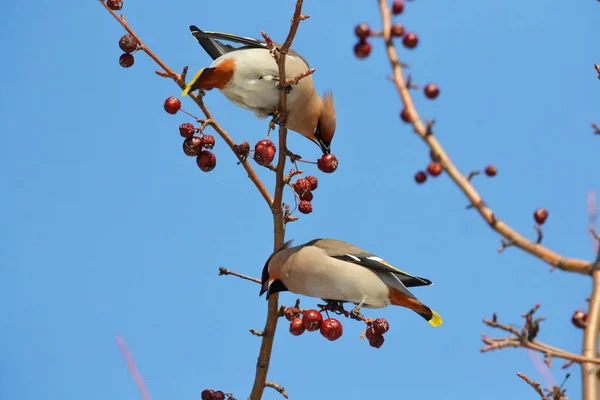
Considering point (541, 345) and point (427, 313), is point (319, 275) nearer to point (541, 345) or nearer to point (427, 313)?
point (427, 313)

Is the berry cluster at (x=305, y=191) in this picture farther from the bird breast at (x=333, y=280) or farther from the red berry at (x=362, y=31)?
the red berry at (x=362, y=31)

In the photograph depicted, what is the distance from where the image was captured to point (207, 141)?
11.1 feet

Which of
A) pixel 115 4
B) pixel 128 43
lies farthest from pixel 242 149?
pixel 115 4

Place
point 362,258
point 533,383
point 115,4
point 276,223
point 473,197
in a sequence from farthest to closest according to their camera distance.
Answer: point 362,258 → point 276,223 → point 115,4 → point 533,383 → point 473,197

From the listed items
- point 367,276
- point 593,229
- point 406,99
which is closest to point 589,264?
point 593,229

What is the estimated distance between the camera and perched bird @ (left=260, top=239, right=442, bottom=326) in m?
3.77

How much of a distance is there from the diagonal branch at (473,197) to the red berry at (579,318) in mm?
160

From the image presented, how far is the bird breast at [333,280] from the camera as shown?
12.3 feet

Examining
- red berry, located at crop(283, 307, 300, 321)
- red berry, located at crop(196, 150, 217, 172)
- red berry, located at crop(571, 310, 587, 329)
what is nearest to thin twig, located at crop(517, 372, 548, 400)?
red berry, located at crop(571, 310, 587, 329)

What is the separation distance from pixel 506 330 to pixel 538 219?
9.7 inches

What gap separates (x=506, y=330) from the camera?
157 centimetres

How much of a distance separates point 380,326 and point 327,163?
81cm

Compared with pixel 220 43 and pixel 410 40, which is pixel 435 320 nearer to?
pixel 220 43

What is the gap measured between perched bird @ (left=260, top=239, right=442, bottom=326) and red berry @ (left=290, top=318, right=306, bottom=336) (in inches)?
18.7
